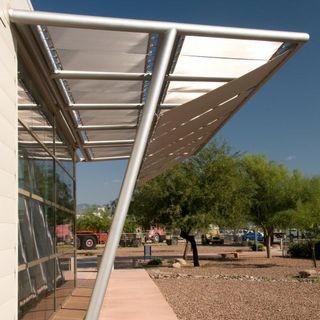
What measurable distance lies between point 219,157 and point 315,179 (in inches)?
292

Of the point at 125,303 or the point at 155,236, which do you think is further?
the point at 155,236

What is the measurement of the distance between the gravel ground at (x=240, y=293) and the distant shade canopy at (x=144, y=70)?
4394mm

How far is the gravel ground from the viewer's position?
38.9 feet

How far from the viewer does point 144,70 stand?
673cm

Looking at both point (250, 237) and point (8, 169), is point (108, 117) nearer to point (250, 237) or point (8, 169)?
point (8, 169)

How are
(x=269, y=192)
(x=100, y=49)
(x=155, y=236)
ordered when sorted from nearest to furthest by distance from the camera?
(x=100, y=49), (x=269, y=192), (x=155, y=236)

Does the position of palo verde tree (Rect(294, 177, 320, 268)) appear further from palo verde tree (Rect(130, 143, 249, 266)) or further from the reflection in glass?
the reflection in glass

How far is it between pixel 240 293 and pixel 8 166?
11.4 metres

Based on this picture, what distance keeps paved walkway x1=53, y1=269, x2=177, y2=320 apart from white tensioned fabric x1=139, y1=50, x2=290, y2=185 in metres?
3.48

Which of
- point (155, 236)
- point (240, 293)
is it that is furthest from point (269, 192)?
point (155, 236)

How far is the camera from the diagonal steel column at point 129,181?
5.29 meters

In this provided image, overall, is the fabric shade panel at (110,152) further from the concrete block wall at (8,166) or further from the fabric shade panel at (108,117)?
the concrete block wall at (8,166)

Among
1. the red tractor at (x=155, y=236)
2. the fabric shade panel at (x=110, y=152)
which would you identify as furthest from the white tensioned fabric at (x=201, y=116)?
the red tractor at (x=155, y=236)

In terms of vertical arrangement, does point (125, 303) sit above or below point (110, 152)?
below
